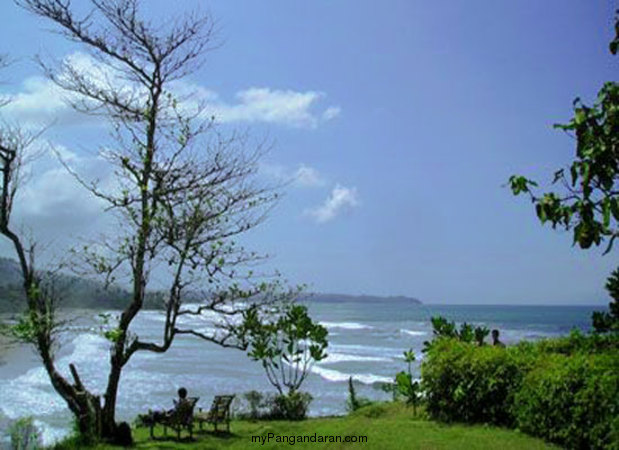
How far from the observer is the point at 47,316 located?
37.4 ft

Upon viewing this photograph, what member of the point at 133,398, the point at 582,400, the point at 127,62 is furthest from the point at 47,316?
the point at 133,398

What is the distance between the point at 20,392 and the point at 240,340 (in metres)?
15.0

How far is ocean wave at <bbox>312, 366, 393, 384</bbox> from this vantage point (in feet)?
108

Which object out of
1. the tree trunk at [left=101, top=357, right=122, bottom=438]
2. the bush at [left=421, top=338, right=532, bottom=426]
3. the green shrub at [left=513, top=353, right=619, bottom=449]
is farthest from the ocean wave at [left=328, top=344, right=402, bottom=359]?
the green shrub at [left=513, top=353, right=619, bottom=449]

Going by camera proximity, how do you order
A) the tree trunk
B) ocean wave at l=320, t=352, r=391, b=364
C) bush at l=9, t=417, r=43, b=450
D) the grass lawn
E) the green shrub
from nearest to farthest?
the green shrub
the grass lawn
bush at l=9, t=417, r=43, b=450
the tree trunk
ocean wave at l=320, t=352, r=391, b=364

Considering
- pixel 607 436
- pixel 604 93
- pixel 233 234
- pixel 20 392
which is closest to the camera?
pixel 604 93

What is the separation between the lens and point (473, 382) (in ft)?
37.7

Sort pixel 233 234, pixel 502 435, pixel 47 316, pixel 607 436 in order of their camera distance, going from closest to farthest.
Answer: pixel 607 436
pixel 502 435
pixel 47 316
pixel 233 234

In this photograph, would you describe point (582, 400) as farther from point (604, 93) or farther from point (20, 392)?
point (20, 392)

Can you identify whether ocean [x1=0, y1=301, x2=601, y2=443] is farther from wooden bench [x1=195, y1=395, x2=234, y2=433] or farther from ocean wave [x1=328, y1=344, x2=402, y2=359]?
wooden bench [x1=195, y1=395, x2=234, y2=433]

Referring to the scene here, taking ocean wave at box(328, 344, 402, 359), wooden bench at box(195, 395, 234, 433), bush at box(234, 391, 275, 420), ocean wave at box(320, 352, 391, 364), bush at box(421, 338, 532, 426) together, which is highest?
bush at box(421, 338, 532, 426)

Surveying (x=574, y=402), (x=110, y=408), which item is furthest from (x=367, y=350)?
(x=574, y=402)

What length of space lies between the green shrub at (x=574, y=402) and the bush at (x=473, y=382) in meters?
0.59

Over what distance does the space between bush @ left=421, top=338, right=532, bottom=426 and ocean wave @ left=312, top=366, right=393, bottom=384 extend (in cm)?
1993
